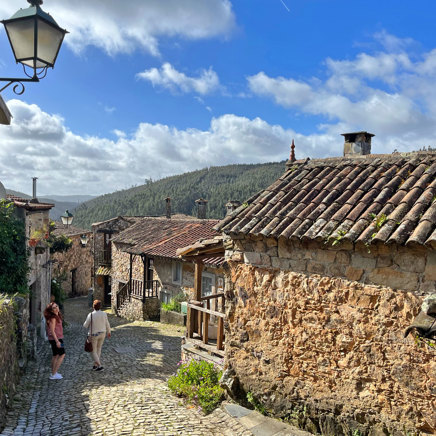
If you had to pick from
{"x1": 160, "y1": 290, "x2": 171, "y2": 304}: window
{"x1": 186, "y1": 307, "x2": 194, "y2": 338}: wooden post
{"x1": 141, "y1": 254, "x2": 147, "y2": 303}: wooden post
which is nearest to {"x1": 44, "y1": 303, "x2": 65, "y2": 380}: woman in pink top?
{"x1": 186, "y1": 307, "x2": 194, "y2": 338}: wooden post

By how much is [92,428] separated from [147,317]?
14732mm

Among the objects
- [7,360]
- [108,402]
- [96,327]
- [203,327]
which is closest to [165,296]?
[96,327]

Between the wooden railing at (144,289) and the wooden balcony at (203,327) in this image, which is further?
the wooden railing at (144,289)

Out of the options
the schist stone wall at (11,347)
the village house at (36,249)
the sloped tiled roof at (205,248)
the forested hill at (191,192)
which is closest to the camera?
the schist stone wall at (11,347)

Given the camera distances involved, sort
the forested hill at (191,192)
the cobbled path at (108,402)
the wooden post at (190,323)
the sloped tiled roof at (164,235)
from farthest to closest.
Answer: the forested hill at (191,192) → the sloped tiled roof at (164,235) → the wooden post at (190,323) → the cobbled path at (108,402)

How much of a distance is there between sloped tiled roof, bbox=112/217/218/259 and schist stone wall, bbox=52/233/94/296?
8081mm

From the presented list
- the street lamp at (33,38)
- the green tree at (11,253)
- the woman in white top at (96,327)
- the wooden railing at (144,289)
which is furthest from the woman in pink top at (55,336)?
the wooden railing at (144,289)

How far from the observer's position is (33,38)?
402cm

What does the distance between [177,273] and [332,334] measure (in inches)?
554

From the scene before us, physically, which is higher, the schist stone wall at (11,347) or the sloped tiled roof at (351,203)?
the sloped tiled roof at (351,203)

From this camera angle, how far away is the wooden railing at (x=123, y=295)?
22.6 m

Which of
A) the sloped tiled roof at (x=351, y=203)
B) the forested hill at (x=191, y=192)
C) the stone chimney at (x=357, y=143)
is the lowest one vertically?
the sloped tiled roof at (x=351, y=203)

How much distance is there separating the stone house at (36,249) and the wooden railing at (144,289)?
19.4ft

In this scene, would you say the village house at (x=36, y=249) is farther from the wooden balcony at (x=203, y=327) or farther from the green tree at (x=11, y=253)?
the wooden balcony at (x=203, y=327)
